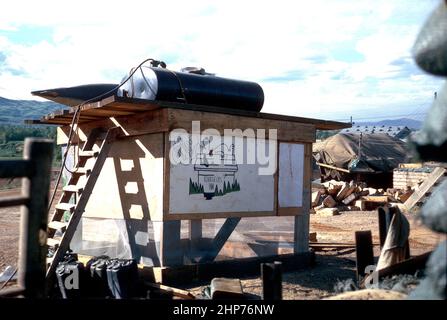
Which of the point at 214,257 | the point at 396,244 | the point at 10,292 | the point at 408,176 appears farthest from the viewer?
the point at 408,176

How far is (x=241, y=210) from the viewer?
8961 mm

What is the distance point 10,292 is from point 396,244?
3713mm

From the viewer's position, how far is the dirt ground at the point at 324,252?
783 centimetres

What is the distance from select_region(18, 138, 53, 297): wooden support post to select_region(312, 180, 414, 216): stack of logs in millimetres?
16745

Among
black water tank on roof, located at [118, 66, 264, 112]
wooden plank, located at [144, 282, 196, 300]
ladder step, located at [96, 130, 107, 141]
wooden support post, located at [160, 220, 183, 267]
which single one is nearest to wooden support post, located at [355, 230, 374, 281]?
wooden plank, located at [144, 282, 196, 300]

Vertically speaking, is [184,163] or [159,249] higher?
[184,163]

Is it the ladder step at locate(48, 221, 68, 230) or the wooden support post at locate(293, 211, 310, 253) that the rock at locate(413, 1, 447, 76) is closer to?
the ladder step at locate(48, 221, 68, 230)

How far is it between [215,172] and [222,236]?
1110 millimetres

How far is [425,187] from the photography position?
17.9 m

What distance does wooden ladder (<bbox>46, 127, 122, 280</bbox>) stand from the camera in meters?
7.56

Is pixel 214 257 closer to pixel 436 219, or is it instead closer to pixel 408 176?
pixel 436 219

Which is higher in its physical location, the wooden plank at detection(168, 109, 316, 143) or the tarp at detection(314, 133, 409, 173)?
the tarp at detection(314, 133, 409, 173)

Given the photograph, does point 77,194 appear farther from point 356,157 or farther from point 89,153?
point 356,157
